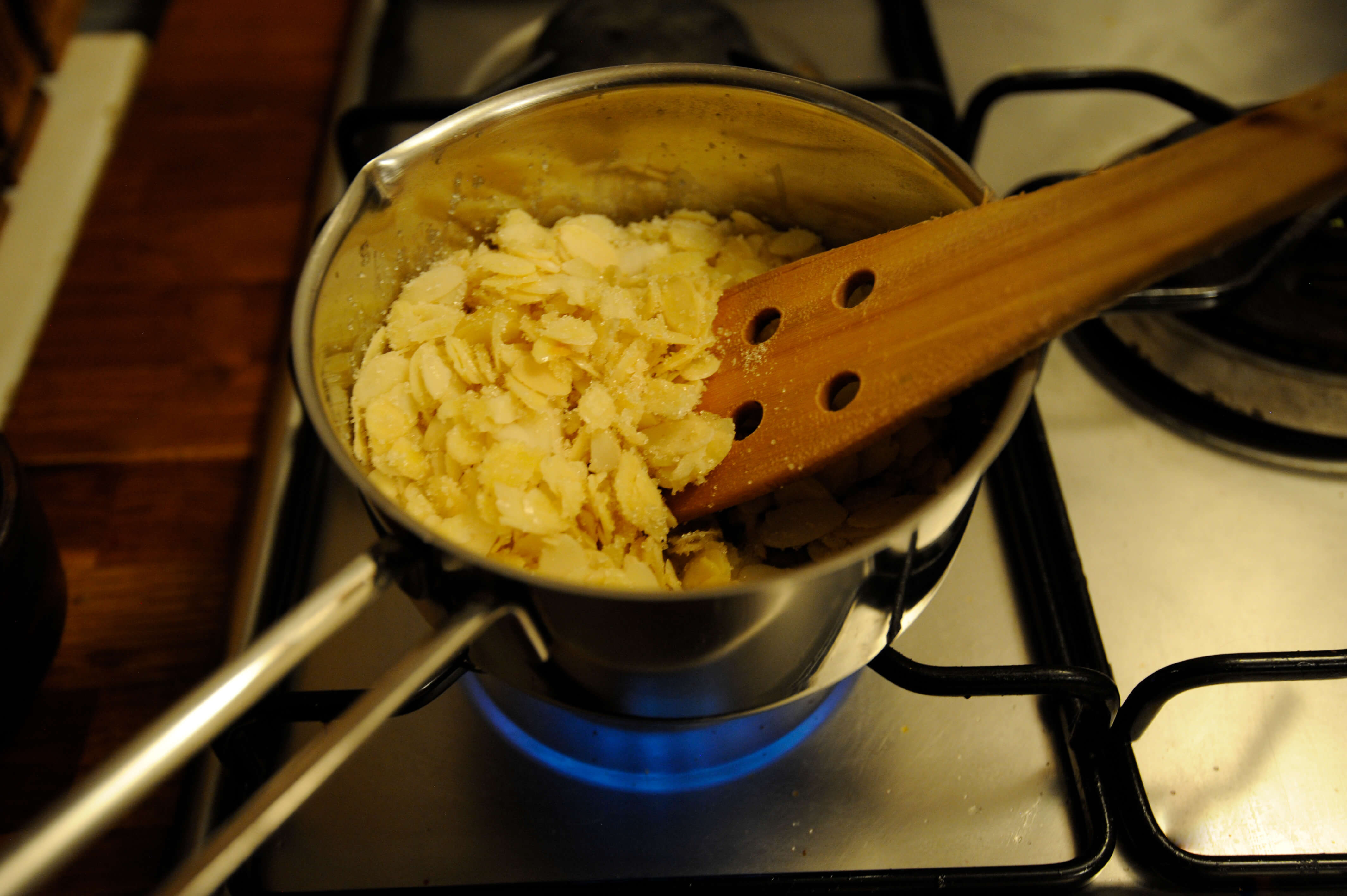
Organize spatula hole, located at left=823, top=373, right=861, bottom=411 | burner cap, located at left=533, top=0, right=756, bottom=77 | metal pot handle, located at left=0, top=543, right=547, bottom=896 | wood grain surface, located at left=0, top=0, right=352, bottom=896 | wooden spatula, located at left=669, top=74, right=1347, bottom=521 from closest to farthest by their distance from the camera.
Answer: metal pot handle, located at left=0, top=543, right=547, bottom=896
wooden spatula, located at left=669, top=74, right=1347, bottom=521
spatula hole, located at left=823, top=373, right=861, bottom=411
wood grain surface, located at left=0, top=0, right=352, bottom=896
burner cap, located at left=533, top=0, right=756, bottom=77

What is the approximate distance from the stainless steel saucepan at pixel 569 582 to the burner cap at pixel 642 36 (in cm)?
19

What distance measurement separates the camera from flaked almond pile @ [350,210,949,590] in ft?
1.65

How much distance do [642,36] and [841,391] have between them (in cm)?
44

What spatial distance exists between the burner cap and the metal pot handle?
0.58 meters

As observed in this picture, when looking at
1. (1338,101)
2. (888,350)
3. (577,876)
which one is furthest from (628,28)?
(577,876)

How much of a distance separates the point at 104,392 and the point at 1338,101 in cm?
87

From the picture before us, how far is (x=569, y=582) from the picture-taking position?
1.21ft

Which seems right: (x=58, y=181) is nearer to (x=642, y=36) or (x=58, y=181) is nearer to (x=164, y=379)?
(x=164, y=379)

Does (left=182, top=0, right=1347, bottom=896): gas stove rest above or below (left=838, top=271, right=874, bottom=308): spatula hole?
below

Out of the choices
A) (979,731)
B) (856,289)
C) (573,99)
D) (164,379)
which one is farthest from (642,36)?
(979,731)

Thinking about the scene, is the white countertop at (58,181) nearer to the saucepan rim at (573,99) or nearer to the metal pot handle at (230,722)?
the saucepan rim at (573,99)

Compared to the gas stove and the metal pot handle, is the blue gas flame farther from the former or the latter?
the metal pot handle

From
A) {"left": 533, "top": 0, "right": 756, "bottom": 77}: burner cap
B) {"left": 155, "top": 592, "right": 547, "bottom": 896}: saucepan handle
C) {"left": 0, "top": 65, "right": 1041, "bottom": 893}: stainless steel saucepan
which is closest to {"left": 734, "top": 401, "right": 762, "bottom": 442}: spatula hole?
{"left": 0, "top": 65, "right": 1041, "bottom": 893}: stainless steel saucepan

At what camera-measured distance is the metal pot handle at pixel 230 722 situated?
26 cm
